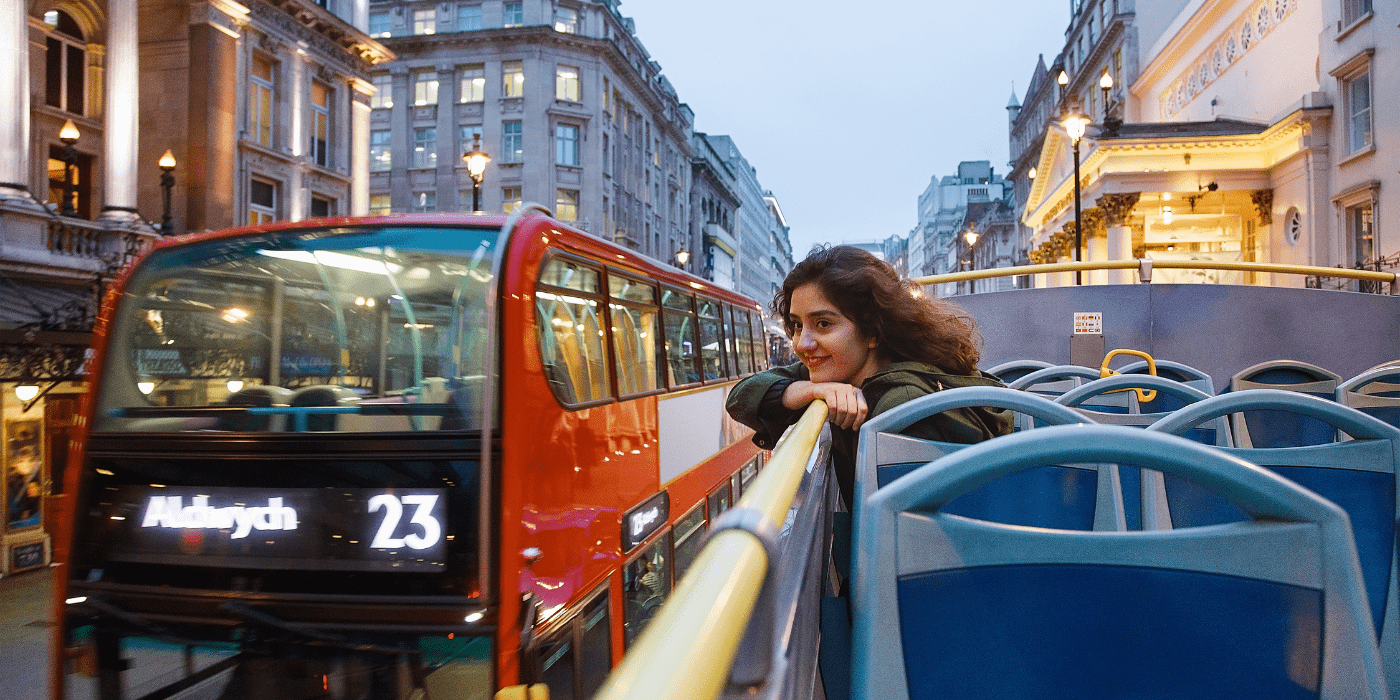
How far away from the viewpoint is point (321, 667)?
4.01 metres

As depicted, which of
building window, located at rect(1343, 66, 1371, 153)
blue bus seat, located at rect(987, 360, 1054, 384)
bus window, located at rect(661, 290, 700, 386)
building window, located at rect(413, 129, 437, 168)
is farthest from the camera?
building window, located at rect(413, 129, 437, 168)

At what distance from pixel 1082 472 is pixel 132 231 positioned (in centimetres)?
1910

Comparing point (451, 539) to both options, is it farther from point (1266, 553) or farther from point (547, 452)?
point (1266, 553)

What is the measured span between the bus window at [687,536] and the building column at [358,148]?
21968 mm

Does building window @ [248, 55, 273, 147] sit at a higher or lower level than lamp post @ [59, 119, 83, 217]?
higher

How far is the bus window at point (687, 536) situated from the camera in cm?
695

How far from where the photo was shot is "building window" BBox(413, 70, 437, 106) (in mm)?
44094

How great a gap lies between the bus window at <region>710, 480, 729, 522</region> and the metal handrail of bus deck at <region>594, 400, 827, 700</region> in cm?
773

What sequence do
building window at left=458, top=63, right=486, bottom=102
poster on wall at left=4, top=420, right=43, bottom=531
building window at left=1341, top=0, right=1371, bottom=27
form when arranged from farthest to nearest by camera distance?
building window at left=458, top=63, right=486, bottom=102 → building window at left=1341, top=0, right=1371, bottom=27 → poster on wall at left=4, top=420, right=43, bottom=531

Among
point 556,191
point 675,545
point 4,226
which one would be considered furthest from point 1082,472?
point 556,191

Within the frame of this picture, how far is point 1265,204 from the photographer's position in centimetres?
2523

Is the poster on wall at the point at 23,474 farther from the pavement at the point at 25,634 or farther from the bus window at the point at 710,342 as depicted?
the bus window at the point at 710,342

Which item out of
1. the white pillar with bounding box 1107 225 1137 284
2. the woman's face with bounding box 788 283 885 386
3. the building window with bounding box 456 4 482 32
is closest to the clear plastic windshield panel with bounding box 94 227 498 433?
the woman's face with bounding box 788 283 885 386

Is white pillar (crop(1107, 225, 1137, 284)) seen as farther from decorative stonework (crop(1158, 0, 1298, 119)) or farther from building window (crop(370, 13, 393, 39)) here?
building window (crop(370, 13, 393, 39))
